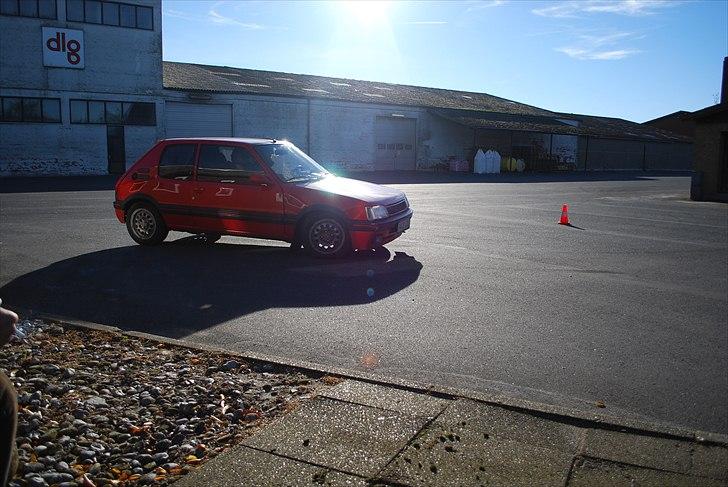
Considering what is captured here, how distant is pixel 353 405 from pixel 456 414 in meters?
0.64

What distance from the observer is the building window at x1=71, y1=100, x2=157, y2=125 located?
3388cm

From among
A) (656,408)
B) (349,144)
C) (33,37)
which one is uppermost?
(33,37)

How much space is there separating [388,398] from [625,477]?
58.7 inches

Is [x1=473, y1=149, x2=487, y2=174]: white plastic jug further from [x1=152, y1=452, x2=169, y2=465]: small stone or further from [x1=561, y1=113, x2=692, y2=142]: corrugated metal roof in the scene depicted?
[x1=152, y1=452, x2=169, y2=465]: small stone

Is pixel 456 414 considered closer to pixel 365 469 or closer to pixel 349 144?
pixel 365 469

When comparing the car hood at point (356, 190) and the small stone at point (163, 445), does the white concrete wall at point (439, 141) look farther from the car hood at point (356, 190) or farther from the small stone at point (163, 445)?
the small stone at point (163, 445)

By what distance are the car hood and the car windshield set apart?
221mm

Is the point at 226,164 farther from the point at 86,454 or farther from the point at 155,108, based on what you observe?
the point at 155,108

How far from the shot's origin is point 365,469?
3.50 metres

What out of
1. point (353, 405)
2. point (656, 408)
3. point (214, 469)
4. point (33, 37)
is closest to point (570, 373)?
point (656, 408)

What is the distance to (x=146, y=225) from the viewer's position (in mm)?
10914

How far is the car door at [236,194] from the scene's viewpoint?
10.1 m

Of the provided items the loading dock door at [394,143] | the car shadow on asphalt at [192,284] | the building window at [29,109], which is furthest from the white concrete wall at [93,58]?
the car shadow on asphalt at [192,284]

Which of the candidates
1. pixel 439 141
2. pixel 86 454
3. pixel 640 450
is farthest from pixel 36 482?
pixel 439 141
